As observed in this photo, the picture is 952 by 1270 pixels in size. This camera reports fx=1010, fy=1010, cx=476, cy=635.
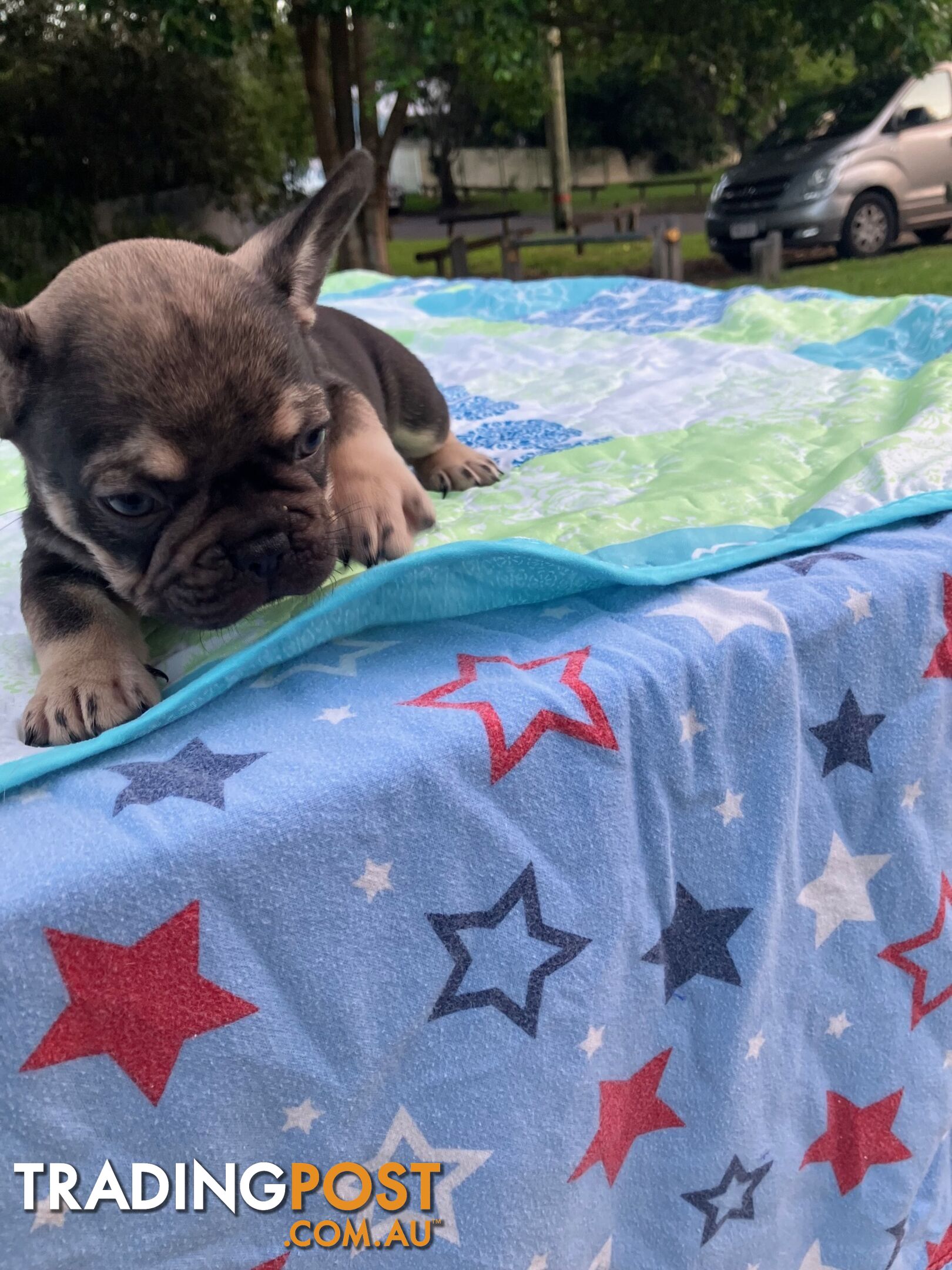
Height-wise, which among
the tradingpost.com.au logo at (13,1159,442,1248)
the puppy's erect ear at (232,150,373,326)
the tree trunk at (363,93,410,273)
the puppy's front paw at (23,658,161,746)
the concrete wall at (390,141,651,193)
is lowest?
the tradingpost.com.au logo at (13,1159,442,1248)

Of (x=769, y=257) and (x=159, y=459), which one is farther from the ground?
(x=769, y=257)

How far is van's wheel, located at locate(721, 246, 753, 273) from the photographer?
42.4ft

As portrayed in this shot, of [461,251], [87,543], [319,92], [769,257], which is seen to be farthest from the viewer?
[461,251]

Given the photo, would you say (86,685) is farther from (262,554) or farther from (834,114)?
(834,114)

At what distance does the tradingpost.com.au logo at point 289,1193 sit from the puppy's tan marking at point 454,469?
2088mm

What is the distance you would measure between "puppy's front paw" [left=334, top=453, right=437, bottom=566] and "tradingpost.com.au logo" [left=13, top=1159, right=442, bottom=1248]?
1165mm

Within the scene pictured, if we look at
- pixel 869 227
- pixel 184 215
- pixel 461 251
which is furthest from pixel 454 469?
pixel 184 215

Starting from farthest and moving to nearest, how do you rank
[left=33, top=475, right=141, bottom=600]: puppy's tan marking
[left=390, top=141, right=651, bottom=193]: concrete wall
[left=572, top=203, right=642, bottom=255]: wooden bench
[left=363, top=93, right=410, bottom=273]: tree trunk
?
[left=390, top=141, right=651, bottom=193]: concrete wall, [left=572, top=203, right=642, bottom=255]: wooden bench, [left=363, top=93, right=410, bottom=273]: tree trunk, [left=33, top=475, right=141, bottom=600]: puppy's tan marking

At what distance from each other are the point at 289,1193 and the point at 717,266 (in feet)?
46.9

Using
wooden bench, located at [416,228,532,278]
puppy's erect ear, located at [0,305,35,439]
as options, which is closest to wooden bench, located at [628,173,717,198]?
wooden bench, located at [416,228,532,278]

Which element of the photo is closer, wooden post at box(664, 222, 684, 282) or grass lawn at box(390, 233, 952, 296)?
grass lawn at box(390, 233, 952, 296)

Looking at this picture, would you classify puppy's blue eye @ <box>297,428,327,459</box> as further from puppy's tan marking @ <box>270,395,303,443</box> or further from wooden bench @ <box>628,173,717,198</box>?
wooden bench @ <box>628,173,717,198</box>

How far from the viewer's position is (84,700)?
70.6 inches

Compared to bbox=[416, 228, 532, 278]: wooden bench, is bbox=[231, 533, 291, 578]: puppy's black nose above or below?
below
